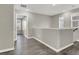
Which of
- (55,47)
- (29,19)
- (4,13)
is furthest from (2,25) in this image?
(29,19)

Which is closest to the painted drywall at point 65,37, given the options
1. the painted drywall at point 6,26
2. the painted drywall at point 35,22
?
the painted drywall at point 35,22

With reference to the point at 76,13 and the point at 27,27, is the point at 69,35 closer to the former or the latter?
the point at 76,13

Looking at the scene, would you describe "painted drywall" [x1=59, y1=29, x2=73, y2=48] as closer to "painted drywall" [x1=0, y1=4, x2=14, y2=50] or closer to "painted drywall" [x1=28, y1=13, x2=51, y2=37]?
"painted drywall" [x1=28, y1=13, x2=51, y2=37]

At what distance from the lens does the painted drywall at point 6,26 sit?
7.85ft

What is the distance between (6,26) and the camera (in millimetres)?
2504

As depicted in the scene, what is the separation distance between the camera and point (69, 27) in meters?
2.76

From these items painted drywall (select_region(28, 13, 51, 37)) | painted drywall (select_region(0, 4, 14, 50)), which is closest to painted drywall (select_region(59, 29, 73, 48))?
painted drywall (select_region(28, 13, 51, 37))

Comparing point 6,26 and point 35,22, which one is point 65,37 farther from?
point 35,22

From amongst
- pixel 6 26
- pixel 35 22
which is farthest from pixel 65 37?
pixel 35 22

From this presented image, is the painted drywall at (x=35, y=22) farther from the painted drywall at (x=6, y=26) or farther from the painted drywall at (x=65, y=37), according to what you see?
the painted drywall at (x=6, y=26)

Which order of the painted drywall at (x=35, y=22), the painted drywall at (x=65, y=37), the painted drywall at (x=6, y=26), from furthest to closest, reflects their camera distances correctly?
the painted drywall at (x=35, y=22) → the painted drywall at (x=65, y=37) → the painted drywall at (x=6, y=26)

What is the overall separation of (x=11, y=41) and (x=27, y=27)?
2.54 meters

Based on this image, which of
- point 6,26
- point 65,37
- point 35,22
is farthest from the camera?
point 35,22

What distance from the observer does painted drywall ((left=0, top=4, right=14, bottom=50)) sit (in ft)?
7.85
